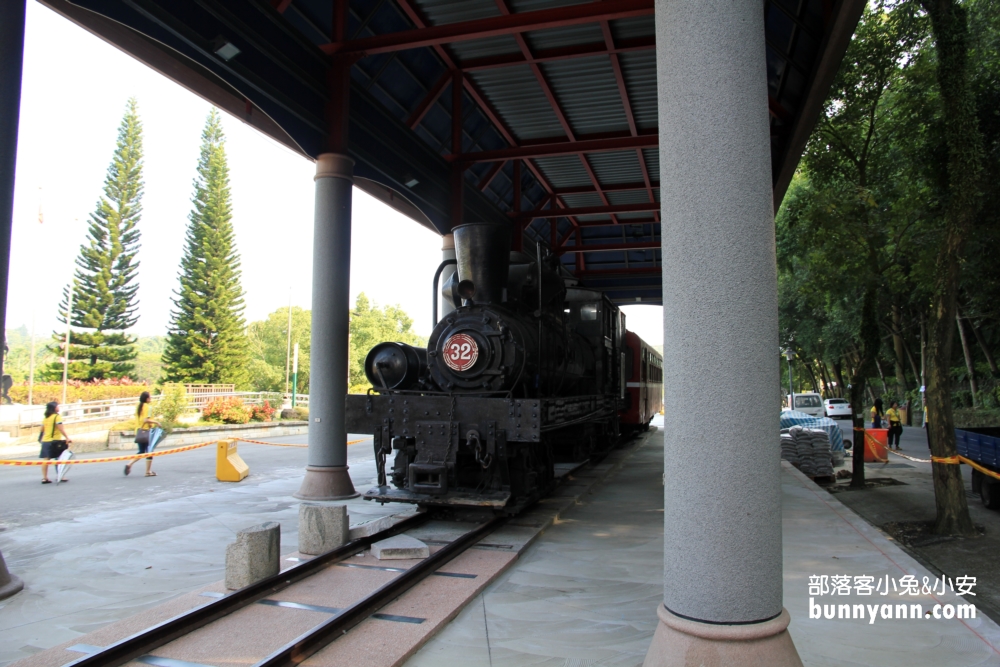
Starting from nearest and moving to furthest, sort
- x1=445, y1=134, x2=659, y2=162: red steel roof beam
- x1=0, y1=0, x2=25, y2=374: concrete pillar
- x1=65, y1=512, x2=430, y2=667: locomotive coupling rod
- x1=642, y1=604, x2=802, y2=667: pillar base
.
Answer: x1=642, y1=604, x2=802, y2=667: pillar base
x1=65, y1=512, x2=430, y2=667: locomotive coupling rod
x1=0, y1=0, x2=25, y2=374: concrete pillar
x1=445, y1=134, x2=659, y2=162: red steel roof beam

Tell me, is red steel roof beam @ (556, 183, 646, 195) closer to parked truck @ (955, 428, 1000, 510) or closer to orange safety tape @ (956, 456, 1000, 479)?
parked truck @ (955, 428, 1000, 510)

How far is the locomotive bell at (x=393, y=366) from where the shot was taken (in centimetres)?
764

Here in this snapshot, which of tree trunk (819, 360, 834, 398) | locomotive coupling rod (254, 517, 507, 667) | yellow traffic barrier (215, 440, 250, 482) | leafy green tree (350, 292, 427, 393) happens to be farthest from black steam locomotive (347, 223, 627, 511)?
tree trunk (819, 360, 834, 398)

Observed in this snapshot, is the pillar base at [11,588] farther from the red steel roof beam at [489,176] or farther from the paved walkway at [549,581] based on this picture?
the red steel roof beam at [489,176]

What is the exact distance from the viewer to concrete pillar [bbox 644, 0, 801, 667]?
2863mm

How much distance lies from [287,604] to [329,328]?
16.7ft

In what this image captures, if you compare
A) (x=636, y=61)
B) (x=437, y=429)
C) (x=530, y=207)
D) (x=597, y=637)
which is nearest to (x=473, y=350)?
(x=437, y=429)

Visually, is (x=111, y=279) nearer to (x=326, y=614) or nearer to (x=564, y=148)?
(x=564, y=148)

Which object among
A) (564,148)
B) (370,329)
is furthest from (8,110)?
(370,329)

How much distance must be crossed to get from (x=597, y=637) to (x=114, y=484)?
956 cm

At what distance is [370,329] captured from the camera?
54031 millimetres

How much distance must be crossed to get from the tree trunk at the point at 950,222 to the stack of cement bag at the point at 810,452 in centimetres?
453

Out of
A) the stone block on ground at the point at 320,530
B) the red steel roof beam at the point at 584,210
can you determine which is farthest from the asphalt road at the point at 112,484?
the red steel roof beam at the point at 584,210

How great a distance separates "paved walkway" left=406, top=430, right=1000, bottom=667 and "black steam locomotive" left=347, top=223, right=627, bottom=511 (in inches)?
39.3
